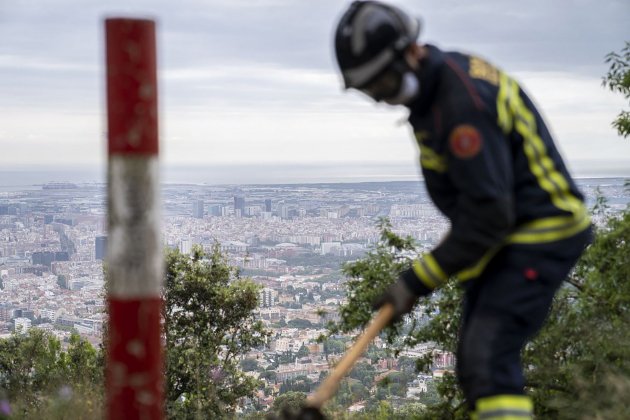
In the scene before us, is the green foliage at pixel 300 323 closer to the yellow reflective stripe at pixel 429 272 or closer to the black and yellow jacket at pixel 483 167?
the yellow reflective stripe at pixel 429 272

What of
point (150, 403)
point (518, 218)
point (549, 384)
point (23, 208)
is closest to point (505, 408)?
point (518, 218)

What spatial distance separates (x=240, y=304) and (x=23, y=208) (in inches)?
1752

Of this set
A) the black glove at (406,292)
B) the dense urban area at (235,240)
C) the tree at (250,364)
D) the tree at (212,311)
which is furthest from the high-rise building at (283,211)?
Answer: the black glove at (406,292)

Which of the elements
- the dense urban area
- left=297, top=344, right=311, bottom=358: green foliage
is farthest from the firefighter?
the dense urban area

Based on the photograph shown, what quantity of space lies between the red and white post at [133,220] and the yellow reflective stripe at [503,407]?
126 cm

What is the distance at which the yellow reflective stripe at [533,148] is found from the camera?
339 centimetres

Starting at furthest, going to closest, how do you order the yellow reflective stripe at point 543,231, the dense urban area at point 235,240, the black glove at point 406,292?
1. the dense urban area at point 235,240
2. the black glove at point 406,292
3. the yellow reflective stripe at point 543,231

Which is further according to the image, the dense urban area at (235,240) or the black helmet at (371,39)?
the dense urban area at (235,240)

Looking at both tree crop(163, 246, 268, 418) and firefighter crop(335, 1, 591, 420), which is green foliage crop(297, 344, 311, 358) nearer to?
tree crop(163, 246, 268, 418)

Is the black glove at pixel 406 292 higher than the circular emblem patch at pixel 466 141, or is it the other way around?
the circular emblem patch at pixel 466 141

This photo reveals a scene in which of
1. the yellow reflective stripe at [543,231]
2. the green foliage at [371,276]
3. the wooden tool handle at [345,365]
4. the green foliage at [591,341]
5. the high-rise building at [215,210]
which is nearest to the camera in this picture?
the yellow reflective stripe at [543,231]

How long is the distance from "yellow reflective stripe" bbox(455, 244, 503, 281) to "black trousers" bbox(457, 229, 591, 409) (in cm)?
2

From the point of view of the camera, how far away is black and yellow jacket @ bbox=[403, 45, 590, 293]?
128 inches

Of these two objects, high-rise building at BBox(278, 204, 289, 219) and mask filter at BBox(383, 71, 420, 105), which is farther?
high-rise building at BBox(278, 204, 289, 219)
